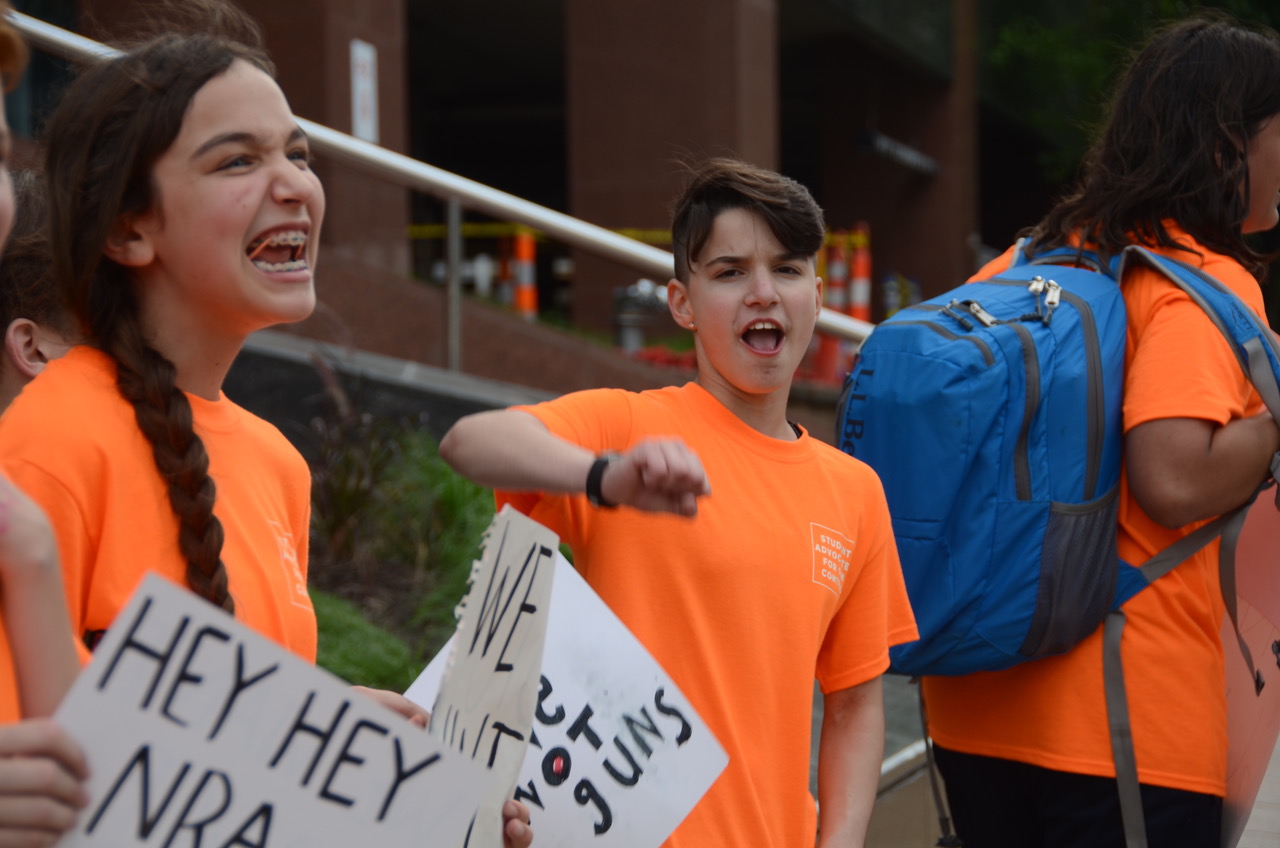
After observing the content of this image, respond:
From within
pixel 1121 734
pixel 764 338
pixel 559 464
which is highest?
pixel 764 338

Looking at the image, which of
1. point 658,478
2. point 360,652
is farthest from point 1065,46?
point 658,478

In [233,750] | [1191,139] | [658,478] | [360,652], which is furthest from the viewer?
[360,652]

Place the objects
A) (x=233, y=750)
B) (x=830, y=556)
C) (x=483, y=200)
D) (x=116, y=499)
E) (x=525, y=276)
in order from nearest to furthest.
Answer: (x=233, y=750) → (x=116, y=499) → (x=830, y=556) → (x=483, y=200) → (x=525, y=276)

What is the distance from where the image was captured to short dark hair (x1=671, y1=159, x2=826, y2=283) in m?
2.43

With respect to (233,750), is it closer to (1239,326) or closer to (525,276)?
(1239,326)

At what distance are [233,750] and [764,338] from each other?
1.32 metres

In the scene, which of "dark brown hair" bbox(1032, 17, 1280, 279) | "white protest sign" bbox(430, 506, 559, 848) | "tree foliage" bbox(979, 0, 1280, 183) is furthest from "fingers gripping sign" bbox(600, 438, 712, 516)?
"tree foliage" bbox(979, 0, 1280, 183)

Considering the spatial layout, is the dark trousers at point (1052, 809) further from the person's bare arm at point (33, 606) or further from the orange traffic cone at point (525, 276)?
the orange traffic cone at point (525, 276)

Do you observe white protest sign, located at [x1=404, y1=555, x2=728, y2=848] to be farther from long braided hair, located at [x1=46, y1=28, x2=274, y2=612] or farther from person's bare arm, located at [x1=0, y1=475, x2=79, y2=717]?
person's bare arm, located at [x1=0, y1=475, x2=79, y2=717]

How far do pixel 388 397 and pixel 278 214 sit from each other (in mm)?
4584

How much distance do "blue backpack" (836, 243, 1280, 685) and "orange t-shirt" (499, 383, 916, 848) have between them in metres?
0.33

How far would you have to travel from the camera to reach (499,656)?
1.73 m

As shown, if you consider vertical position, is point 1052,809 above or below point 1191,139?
below

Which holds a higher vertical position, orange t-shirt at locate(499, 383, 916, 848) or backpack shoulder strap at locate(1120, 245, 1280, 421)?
backpack shoulder strap at locate(1120, 245, 1280, 421)
